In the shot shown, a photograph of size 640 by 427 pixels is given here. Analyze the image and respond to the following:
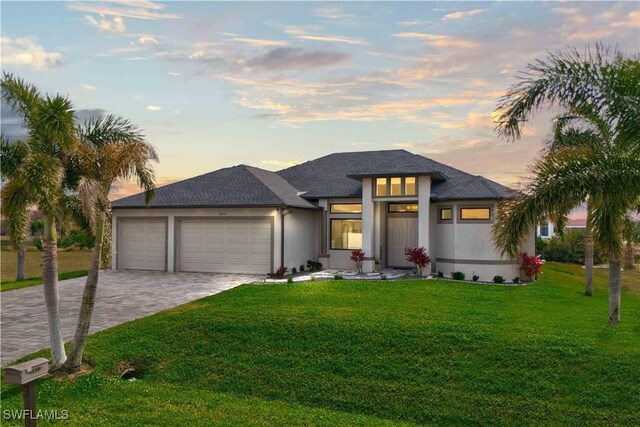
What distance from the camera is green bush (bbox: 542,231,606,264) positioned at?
2909 centimetres

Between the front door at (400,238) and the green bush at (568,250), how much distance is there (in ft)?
46.9

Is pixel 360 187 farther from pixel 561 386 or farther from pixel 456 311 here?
pixel 561 386

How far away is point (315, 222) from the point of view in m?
20.7

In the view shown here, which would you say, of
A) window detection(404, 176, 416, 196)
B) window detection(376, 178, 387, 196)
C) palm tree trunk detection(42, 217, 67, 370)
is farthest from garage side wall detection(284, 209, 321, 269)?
palm tree trunk detection(42, 217, 67, 370)

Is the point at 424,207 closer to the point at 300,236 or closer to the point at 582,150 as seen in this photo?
the point at 300,236

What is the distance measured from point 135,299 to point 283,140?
30.0 ft

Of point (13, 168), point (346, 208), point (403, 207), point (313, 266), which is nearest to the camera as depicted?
point (13, 168)

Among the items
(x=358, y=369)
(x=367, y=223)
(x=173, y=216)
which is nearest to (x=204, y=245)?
(x=173, y=216)

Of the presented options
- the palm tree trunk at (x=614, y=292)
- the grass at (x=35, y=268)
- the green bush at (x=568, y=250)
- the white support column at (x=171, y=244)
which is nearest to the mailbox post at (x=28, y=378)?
the palm tree trunk at (x=614, y=292)

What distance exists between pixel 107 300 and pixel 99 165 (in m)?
6.88

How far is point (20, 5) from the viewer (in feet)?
31.9

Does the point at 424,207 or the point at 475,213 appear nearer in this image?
the point at 475,213

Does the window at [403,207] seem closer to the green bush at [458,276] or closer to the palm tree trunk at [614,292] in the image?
the green bush at [458,276]

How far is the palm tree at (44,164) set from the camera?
739 centimetres
